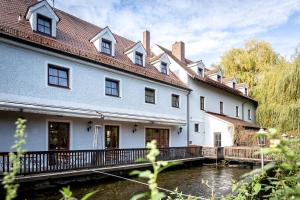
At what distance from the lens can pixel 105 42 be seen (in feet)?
58.1

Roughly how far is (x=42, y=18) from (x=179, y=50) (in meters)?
15.7

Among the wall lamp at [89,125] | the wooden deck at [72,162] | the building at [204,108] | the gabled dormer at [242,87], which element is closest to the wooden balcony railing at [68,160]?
the wooden deck at [72,162]

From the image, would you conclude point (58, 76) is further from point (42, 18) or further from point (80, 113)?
point (42, 18)

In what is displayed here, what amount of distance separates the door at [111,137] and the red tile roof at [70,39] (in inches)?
149

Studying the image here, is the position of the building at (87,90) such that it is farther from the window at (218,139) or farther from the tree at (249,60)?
the tree at (249,60)

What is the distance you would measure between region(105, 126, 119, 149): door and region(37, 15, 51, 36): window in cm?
641

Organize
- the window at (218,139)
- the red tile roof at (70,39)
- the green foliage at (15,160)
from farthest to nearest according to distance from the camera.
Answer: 1. the window at (218,139)
2. the red tile roof at (70,39)
3. the green foliage at (15,160)

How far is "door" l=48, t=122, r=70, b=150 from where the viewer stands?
1331cm

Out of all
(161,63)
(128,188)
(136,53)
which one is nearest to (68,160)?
(128,188)

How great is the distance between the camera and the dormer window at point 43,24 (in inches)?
555

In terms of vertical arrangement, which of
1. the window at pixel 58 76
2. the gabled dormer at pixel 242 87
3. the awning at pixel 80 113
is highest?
the gabled dormer at pixel 242 87

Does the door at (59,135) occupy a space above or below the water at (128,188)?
above

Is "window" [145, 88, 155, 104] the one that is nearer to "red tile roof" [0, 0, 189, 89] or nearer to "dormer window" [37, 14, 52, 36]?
"red tile roof" [0, 0, 189, 89]

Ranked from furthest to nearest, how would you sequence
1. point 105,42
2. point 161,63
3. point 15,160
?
point 161,63 < point 105,42 < point 15,160
